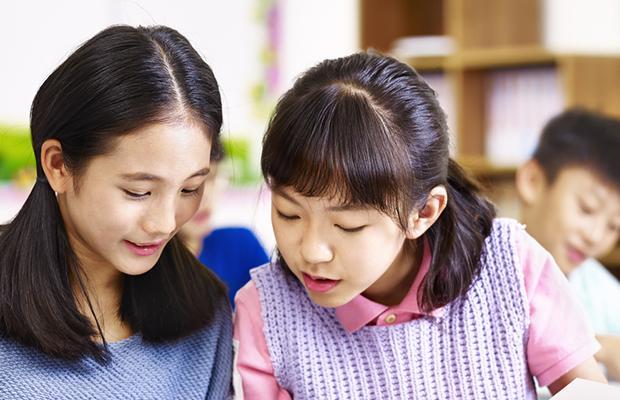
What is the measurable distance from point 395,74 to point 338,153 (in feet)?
0.50

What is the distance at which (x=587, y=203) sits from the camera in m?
1.81

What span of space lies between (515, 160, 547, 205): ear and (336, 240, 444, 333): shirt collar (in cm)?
78

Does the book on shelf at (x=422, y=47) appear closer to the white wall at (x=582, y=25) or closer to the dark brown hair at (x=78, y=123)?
the white wall at (x=582, y=25)

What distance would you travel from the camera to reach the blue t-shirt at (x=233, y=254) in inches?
78.2

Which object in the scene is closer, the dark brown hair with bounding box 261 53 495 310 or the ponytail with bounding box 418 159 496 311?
the dark brown hair with bounding box 261 53 495 310

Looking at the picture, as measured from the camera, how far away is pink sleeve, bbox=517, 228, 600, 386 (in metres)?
1.16

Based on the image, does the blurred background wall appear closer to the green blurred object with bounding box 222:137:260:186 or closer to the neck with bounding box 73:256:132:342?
the green blurred object with bounding box 222:137:260:186

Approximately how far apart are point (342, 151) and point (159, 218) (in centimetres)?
Result: 24

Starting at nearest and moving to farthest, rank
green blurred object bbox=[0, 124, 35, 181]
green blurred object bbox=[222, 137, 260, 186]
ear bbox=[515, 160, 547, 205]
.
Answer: ear bbox=[515, 160, 547, 205]
green blurred object bbox=[0, 124, 35, 181]
green blurred object bbox=[222, 137, 260, 186]

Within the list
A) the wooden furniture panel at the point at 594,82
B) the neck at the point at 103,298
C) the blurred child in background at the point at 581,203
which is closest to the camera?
the neck at the point at 103,298

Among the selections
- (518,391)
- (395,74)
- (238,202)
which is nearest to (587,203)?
(518,391)

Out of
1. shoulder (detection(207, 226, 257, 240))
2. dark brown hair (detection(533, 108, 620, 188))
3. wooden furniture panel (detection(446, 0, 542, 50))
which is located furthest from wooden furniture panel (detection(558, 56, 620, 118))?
shoulder (detection(207, 226, 257, 240))

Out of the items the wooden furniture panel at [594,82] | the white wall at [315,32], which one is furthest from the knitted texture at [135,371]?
the white wall at [315,32]

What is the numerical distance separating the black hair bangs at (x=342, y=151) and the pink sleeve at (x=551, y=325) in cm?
26
